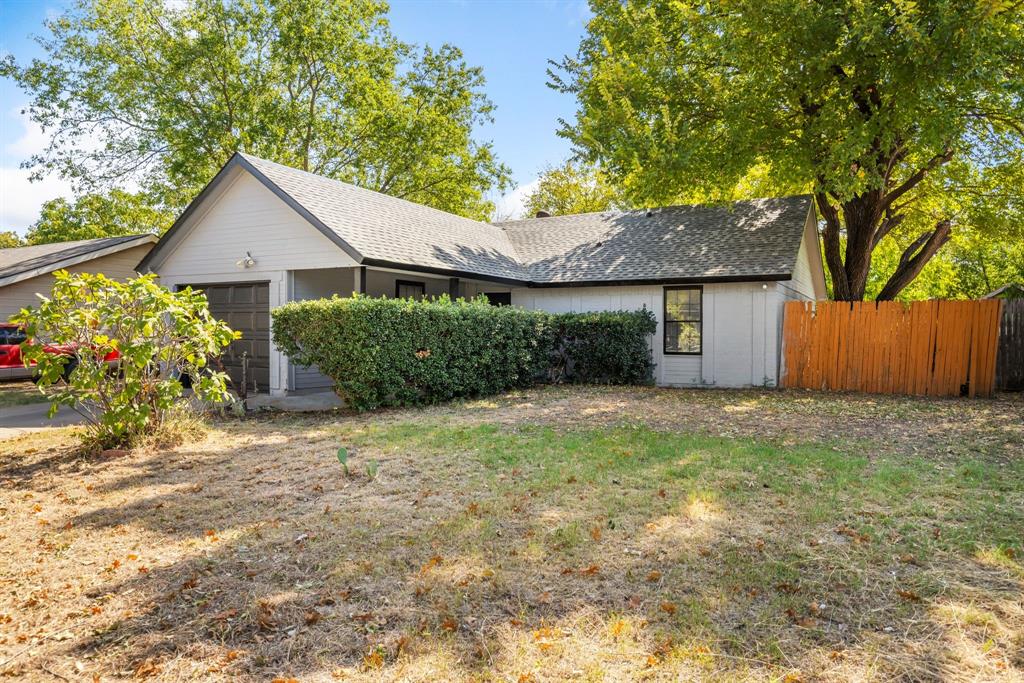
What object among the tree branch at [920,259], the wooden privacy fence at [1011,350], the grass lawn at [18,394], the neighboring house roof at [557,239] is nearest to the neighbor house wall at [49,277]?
the grass lawn at [18,394]

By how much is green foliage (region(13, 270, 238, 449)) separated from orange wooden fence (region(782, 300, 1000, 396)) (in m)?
11.6

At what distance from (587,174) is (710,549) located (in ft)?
106

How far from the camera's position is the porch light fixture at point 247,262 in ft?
42.5

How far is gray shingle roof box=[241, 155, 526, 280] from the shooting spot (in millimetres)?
12031

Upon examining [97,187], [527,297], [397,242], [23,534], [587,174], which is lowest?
[23,534]

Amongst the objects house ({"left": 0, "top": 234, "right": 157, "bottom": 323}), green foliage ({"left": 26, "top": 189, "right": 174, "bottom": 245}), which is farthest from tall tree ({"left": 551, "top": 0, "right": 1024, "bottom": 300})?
green foliage ({"left": 26, "top": 189, "right": 174, "bottom": 245})

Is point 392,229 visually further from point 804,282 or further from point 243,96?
point 243,96

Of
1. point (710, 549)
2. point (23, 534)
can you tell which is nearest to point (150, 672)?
point (23, 534)

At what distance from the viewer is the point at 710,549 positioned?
155 inches

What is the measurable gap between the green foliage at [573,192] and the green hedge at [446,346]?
840 inches

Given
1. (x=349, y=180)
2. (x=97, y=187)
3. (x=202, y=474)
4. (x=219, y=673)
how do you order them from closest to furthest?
(x=219, y=673)
(x=202, y=474)
(x=97, y=187)
(x=349, y=180)

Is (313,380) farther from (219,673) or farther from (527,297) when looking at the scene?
(219,673)

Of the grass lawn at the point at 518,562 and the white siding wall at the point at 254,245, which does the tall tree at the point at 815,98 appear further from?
the grass lawn at the point at 518,562

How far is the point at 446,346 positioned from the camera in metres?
10.4
